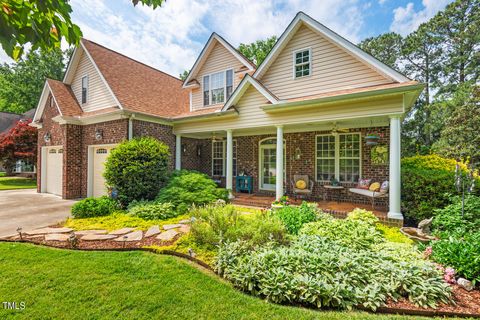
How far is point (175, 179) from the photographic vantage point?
842 cm

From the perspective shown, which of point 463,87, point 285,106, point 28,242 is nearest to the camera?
point 28,242

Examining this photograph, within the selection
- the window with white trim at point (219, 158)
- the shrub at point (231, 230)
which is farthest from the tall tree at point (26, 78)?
the shrub at point (231, 230)

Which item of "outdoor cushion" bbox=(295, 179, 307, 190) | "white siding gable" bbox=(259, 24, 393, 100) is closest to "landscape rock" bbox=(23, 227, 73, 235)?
"outdoor cushion" bbox=(295, 179, 307, 190)

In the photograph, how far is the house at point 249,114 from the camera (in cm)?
741

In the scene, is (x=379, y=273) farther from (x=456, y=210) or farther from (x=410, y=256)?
(x=456, y=210)

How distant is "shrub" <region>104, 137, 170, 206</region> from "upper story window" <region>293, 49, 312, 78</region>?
623 cm

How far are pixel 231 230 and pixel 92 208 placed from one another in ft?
16.8

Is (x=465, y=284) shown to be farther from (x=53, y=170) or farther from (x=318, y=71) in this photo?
(x=53, y=170)

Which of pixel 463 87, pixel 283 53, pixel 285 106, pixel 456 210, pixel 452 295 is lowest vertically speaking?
pixel 452 295

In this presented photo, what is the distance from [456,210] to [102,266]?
25.1 ft

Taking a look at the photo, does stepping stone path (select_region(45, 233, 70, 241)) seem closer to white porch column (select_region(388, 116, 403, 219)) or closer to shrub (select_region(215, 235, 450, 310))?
shrub (select_region(215, 235, 450, 310))

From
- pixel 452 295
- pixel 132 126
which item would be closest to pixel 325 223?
pixel 452 295

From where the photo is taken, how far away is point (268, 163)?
11.1 metres

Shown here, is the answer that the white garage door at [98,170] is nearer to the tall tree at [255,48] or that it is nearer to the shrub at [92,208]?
the shrub at [92,208]
